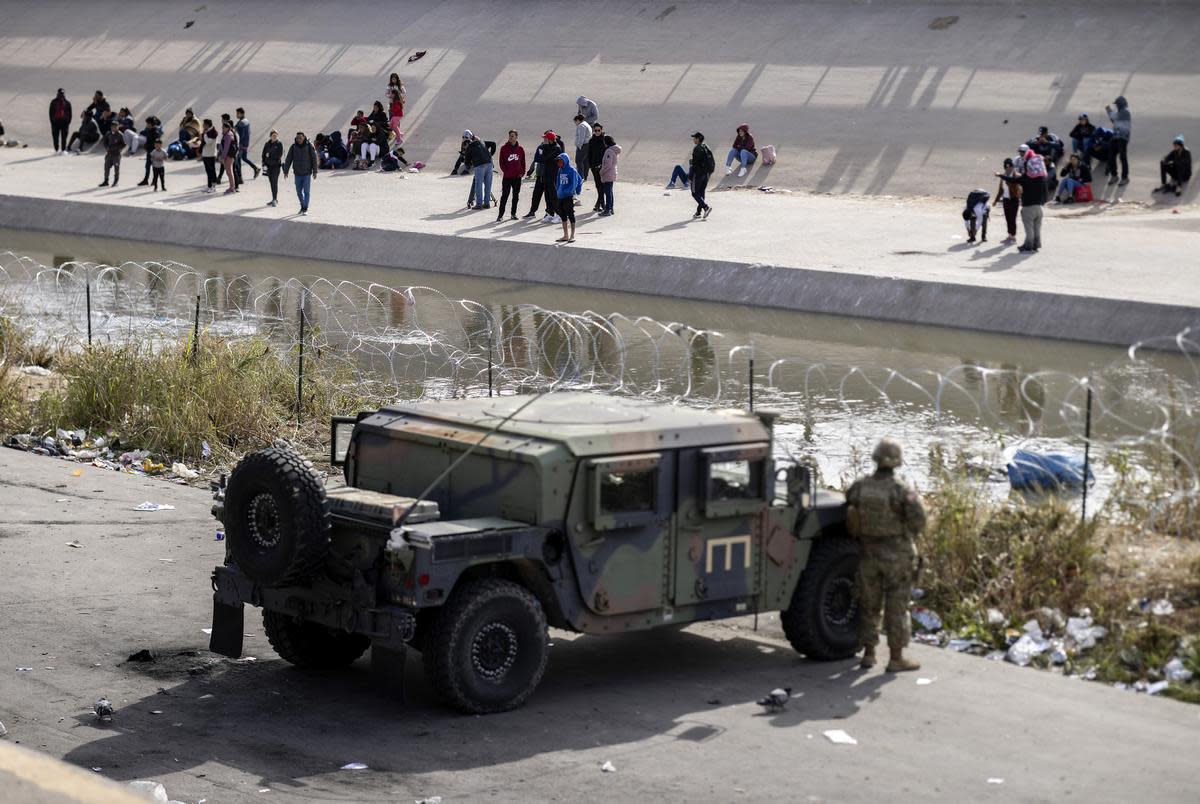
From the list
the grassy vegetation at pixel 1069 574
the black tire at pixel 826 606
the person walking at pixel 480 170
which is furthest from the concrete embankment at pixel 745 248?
the black tire at pixel 826 606

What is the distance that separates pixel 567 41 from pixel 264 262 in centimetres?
1720

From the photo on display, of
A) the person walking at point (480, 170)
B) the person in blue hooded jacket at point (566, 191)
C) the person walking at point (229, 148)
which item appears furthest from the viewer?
the person walking at point (229, 148)

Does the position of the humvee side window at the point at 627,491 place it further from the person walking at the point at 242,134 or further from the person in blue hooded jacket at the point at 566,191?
the person walking at the point at 242,134

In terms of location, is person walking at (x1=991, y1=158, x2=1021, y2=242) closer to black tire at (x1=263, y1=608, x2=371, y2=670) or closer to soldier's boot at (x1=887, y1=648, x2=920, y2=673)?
soldier's boot at (x1=887, y1=648, x2=920, y2=673)

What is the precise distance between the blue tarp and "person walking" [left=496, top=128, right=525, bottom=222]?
18861mm

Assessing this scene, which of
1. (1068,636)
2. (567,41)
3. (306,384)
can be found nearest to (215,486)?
(306,384)

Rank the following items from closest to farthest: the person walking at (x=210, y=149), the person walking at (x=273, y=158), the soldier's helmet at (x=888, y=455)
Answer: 1. the soldier's helmet at (x=888, y=455)
2. the person walking at (x=273, y=158)
3. the person walking at (x=210, y=149)

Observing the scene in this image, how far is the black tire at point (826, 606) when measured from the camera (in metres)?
10.4

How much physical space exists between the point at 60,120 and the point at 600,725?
38509 millimetres

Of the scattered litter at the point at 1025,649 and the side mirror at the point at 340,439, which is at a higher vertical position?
the side mirror at the point at 340,439

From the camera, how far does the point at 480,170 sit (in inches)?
1280

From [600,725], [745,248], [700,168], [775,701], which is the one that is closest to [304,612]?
[600,725]

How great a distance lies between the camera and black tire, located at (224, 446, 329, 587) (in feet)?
29.9

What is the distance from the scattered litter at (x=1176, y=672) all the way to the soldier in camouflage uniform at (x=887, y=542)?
152 centimetres
